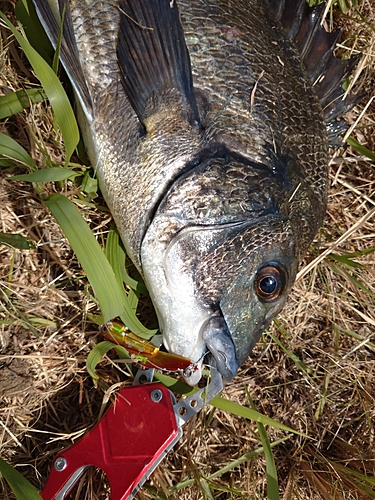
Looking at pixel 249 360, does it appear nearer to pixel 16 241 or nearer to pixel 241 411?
pixel 241 411

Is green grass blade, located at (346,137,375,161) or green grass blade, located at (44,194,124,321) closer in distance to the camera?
green grass blade, located at (44,194,124,321)

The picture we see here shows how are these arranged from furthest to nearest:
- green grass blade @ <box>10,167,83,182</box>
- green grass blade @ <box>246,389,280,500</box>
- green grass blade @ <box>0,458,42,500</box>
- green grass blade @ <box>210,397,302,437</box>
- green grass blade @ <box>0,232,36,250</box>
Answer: green grass blade @ <box>210,397,302,437</box>, green grass blade @ <box>246,389,280,500</box>, green grass blade @ <box>0,232,36,250</box>, green grass blade @ <box>10,167,83,182</box>, green grass blade @ <box>0,458,42,500</box>

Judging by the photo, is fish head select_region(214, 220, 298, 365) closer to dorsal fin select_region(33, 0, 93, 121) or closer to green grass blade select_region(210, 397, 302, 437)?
green grass blade select_region(210, 397, 302, 437)

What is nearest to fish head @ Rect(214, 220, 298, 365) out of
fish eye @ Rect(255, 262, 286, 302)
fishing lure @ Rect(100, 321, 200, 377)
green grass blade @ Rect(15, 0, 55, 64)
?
fish eye @ Rect(255, 262, 286, 302)

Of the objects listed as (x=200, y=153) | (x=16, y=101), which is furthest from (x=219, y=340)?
(x=16, y=101)

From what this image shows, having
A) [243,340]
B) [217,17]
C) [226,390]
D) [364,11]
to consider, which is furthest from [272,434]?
[364,11]

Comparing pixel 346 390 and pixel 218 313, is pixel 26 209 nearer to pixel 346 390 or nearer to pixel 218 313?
pixel 218 313

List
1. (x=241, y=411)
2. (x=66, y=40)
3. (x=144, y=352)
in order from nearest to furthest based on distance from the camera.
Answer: (x=66, y=40)
(x=144, y=352)
(x=241, y=411)
